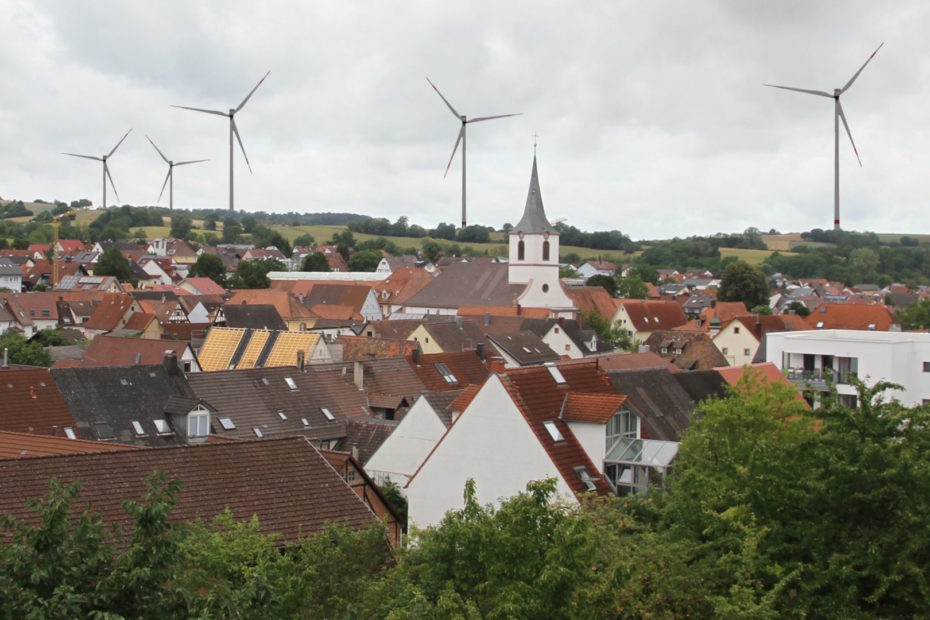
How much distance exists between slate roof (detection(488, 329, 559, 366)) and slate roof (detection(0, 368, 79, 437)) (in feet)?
114

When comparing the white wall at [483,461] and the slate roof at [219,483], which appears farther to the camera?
the white wall at [483,461]

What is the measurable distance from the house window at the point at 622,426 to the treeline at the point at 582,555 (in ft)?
31.1

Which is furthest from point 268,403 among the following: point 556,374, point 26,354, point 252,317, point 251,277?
point 251,277

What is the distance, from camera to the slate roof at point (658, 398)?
36.5 meters

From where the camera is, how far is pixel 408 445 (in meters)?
37.6

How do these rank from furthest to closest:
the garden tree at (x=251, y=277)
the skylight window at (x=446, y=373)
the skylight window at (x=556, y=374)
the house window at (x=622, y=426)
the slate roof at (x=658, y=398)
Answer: the garden tree at (x=251, y=277)
the skylight window at (x=446, y=373)
the slate roof at (x=658, y=398)
the skylight window at (x=556, y=374)
the house window at (x=622, y=426)

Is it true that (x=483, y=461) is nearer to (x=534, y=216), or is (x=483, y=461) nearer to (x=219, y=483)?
(x=219, y=483)

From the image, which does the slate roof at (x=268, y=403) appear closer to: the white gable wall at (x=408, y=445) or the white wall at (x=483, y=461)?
the white gable wall at (x=408, y=445)

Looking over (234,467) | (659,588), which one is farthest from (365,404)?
(659,588)

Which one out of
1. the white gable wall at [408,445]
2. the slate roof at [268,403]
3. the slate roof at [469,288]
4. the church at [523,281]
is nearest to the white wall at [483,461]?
the white gable wall at [408,445]

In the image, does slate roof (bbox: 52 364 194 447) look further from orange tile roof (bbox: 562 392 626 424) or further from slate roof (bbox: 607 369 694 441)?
orange tile roof (bbox: 562 392 626 424)

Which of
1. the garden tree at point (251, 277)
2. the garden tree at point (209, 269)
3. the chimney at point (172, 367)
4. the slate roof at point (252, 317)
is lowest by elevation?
the chimney at point (172, 367)

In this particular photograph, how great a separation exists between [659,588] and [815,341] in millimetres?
38696

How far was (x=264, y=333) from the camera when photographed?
212ft
